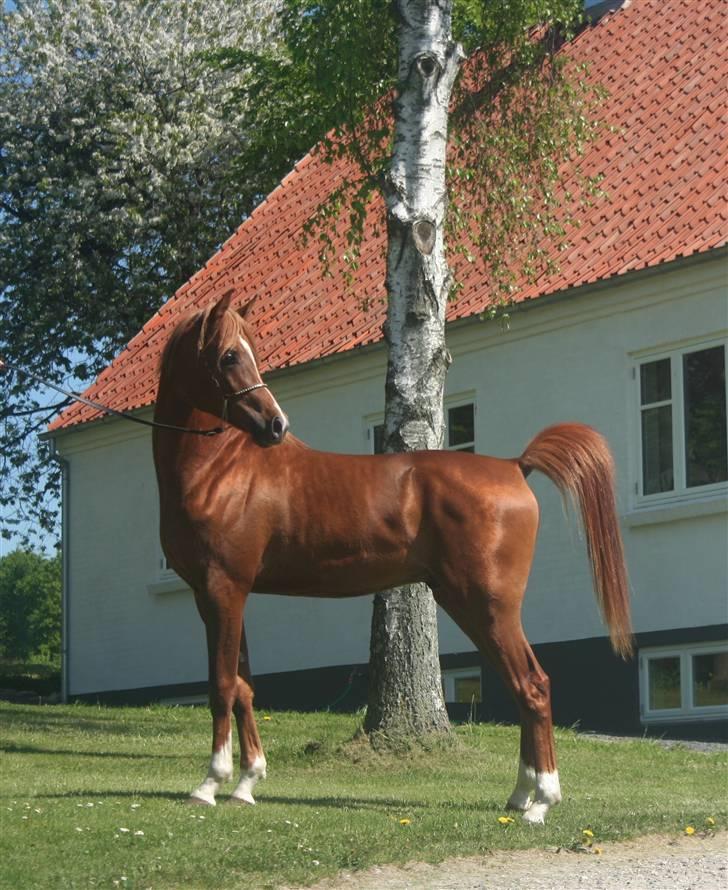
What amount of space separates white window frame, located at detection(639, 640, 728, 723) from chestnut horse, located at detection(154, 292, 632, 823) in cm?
709

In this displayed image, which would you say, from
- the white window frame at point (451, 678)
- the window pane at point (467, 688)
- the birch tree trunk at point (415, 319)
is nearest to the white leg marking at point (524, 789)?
the birch tree trunk at point (415, 319)

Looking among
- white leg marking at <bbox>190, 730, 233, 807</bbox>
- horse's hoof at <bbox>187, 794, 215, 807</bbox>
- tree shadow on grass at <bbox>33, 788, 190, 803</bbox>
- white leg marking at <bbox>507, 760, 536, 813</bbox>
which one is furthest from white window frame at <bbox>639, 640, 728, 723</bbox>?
horse's hoof at <bbox>187, 794, 215, 807</bbox>

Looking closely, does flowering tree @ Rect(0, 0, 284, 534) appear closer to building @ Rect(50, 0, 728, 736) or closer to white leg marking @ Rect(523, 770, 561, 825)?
building @ Rect(50, 0, 728, 736)

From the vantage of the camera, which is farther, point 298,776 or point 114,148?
point 114,148

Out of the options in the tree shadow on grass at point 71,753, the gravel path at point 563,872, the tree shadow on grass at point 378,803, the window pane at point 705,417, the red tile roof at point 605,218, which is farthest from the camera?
the red tile roof at point 605,218

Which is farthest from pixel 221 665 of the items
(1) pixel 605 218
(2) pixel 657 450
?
(1) pixel 605 218

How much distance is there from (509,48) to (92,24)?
52.4 ft

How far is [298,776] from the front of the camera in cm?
1169

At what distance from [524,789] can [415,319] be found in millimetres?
4683

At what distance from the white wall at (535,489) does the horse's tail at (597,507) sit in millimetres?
4586

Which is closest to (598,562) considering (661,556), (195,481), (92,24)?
(195,481)

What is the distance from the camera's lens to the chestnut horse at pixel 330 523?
360 inches

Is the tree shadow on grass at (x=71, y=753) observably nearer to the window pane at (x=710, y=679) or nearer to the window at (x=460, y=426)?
the window pane at (x=710, y=679)

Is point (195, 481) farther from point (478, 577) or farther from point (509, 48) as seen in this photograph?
point (509, 48)
